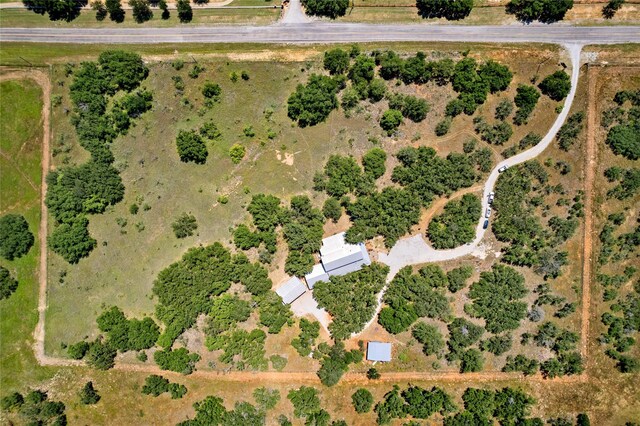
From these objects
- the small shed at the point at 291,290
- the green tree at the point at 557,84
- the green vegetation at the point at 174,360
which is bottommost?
the green vegetation at the point at 174,360

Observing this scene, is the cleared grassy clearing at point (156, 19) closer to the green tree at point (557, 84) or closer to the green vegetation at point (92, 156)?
the green vegetation at point (92, 156)

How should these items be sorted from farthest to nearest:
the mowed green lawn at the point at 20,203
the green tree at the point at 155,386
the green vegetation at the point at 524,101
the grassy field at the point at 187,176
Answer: the mowed green lawn at the point at 20,203, the grassy field at the point at 187,176, the green tree at the point at 155,386, the green vegetation at the point at 524,101

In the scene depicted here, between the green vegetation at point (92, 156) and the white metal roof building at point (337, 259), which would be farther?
the green vegetation at point (92, 156)

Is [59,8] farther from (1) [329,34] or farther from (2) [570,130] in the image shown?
(2) [570,130]

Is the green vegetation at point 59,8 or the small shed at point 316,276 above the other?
the green vegetation at point 59,8

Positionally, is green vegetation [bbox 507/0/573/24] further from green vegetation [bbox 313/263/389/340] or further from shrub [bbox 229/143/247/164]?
shrub [bbox 229/143/247/164]

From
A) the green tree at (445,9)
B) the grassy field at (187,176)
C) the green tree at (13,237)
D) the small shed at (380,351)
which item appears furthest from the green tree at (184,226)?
the green tree at (445,9)

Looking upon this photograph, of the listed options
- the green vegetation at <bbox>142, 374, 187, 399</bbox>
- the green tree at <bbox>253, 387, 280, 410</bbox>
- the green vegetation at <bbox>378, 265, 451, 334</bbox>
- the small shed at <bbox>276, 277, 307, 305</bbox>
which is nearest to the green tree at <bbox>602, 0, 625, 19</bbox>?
the green vegetation at <bbox>378, 265, 451, 334</bbox>

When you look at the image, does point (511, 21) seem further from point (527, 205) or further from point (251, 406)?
point (251, 406)
